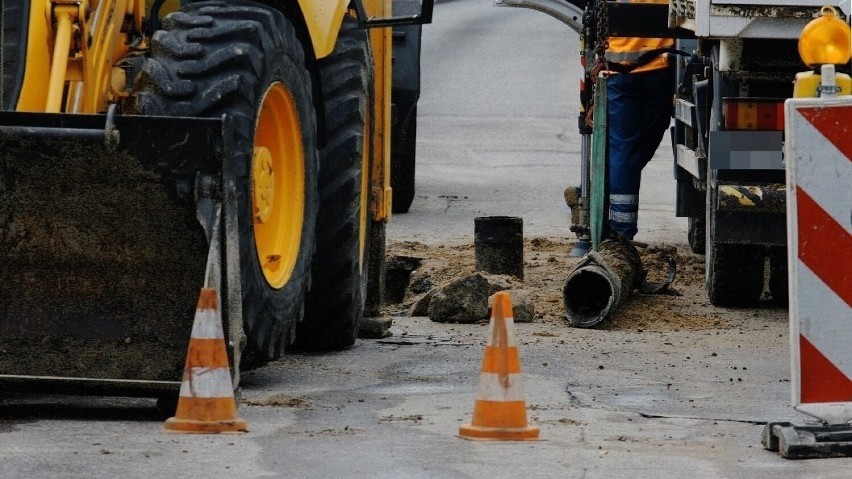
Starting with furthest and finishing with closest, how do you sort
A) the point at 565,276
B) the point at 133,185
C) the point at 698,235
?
1. the point at 698,235
2. the point at 565,276
3. the point at 133,185

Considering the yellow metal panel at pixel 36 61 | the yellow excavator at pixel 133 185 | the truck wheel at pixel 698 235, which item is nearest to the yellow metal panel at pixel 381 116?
the yellow excavator at pixel 133 185

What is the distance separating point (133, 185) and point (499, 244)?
184 inches

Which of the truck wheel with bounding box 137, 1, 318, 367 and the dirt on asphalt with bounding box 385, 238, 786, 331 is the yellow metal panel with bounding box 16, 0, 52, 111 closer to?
the truck wheel with bounding box 137, 1, 318, 367

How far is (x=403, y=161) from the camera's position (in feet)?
48.3

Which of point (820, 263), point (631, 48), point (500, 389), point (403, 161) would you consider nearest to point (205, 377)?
point (500, 389)

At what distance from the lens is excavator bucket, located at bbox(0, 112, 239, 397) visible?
20.5 feet

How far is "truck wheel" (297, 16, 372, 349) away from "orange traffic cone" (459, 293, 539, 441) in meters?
1.88

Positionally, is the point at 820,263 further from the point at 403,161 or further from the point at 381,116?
the point at 403,161

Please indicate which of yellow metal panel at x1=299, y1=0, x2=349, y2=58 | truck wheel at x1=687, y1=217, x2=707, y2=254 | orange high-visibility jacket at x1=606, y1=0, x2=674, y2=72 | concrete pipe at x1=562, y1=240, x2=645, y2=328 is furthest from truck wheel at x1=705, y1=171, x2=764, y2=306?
yellow metal panel at x1=299, y1=0, x2=349, y2=58

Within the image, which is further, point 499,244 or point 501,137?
point 501,137

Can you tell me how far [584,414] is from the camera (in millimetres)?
6758

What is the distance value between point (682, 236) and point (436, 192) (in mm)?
3203

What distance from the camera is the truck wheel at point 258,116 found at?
21.3 ft

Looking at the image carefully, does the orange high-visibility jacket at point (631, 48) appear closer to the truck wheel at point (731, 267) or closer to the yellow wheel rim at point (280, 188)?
the truck wheel at point (731, 267)
